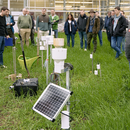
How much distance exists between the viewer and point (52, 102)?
2.13m

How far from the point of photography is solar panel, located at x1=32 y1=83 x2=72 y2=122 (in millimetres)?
2045

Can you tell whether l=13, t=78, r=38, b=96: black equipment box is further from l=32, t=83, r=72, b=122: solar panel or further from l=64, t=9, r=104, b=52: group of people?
l=64, t=9, r=104, b=52: group of people

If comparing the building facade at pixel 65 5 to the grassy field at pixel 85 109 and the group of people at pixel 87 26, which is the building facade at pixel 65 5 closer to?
the group of people at pixel 87 26

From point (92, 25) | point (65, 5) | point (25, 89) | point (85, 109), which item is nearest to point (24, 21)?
point (92, 25)

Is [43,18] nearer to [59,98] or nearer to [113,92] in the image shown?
[113,92]

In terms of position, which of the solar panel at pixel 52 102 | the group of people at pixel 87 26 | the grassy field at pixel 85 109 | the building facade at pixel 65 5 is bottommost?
the grassy field at pixel 85 109

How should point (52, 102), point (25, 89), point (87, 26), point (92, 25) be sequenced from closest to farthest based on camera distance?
point (52, 102) < point (25, 89) < point (92, 25) < point (87, 26)

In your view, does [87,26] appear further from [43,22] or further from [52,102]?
[52,102]

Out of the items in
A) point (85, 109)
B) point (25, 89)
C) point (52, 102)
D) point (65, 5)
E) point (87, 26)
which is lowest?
point (85, 109)

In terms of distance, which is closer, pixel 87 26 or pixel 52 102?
pixel 52 102

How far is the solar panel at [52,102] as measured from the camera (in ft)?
6.71

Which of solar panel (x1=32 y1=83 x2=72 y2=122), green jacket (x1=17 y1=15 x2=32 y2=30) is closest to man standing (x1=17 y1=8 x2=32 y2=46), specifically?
green jacket (x1=17 y1=15 x2=32 y2=30)

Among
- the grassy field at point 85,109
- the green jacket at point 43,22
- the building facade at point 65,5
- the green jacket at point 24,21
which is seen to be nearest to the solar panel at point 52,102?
the grassy field at point 85,109

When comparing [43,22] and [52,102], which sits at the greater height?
[43,22]
